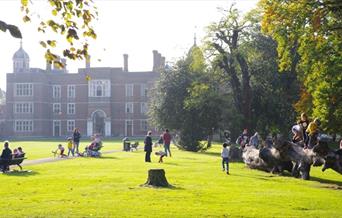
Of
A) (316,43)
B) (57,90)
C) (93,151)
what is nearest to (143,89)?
(57,90)

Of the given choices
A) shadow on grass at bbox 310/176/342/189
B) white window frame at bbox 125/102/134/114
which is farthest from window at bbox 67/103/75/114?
shadow on grass at bbox 310/176/342/189

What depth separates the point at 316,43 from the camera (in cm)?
2738

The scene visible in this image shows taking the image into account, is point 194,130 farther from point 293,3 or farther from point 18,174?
point 18,174

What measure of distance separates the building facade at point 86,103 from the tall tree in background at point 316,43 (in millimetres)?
56661

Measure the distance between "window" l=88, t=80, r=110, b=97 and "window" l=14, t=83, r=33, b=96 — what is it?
→ 9.57m

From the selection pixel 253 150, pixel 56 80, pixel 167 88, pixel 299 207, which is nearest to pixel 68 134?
pixel 56 80

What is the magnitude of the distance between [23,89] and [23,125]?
5758mm

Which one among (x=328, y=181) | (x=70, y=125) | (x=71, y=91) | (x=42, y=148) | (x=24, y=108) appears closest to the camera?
(x=328, y=181)

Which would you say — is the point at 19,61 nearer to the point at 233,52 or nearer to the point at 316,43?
the point at 233,52

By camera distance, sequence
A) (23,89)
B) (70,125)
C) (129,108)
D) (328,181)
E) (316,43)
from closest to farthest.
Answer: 1. (328,181)
2. (316,43)
3. (23,89)
4. (129,108)
5. (70,125)

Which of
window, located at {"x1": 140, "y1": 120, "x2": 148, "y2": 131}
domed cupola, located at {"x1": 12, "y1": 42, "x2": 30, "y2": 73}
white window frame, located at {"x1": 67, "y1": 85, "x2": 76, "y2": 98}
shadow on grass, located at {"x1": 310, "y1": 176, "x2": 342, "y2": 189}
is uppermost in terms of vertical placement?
domed cupola, located at {"x1": 12, "y1": 42, "x2": 30, "y2": 73}

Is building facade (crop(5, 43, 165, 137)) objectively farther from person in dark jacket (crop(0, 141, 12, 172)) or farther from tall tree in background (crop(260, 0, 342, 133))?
person in dark jacket (crop(0, 141, 12, 172))

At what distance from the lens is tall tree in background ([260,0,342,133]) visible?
87.4 ft

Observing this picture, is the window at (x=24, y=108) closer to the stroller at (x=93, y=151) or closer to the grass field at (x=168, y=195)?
the stroller at (x=93, y=151)
